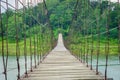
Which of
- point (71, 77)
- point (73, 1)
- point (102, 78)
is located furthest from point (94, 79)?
point (73, 1)

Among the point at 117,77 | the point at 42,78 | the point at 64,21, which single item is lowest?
the point at 117,77

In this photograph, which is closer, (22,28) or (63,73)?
(63,73)

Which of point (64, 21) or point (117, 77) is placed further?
point (64, 21)

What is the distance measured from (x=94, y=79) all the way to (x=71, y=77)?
1.38 ft

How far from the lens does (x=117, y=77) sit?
17.4m

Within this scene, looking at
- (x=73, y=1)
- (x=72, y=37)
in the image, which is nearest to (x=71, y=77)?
(x=72, y=37)

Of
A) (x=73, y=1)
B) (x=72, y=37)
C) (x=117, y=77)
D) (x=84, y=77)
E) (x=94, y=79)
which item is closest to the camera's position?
(x=94, y=79)

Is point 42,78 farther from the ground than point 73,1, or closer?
closer

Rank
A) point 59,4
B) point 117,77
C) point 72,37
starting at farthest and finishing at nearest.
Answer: point 59,4
point 72,37
point 117,77

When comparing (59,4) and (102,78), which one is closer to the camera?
(102,78)

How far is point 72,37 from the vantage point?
1931 cm

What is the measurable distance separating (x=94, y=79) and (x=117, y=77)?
13.6 meters

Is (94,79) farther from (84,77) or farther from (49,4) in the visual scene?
(49,4)

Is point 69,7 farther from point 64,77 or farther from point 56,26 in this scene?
point 64,77
